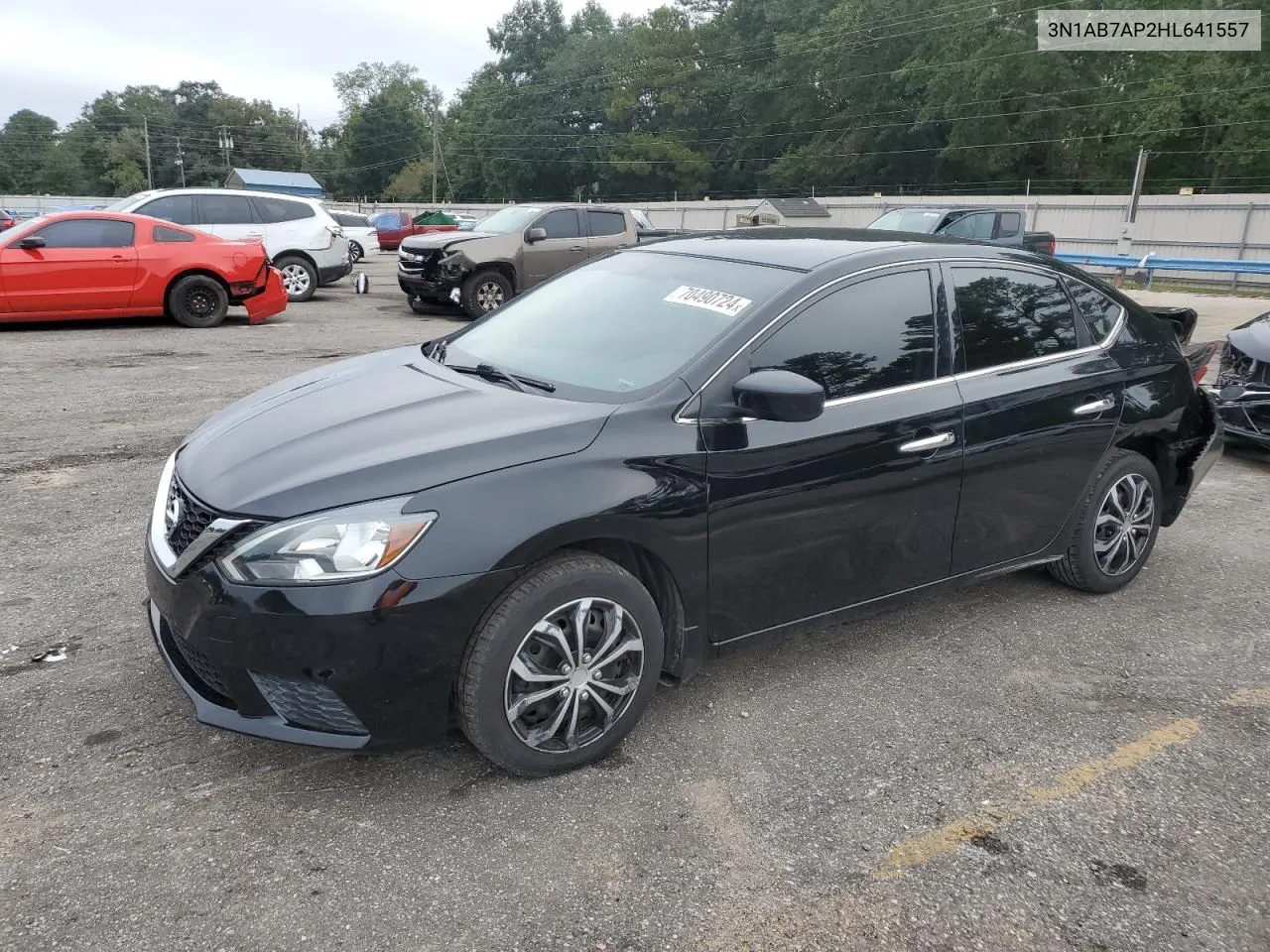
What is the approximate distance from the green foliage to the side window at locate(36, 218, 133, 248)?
45.6 meters

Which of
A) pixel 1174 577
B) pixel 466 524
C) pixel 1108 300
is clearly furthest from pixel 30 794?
pixel 1174 577

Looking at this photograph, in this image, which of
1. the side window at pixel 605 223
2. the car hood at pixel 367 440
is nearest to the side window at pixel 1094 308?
the car hood at pixel 367 440

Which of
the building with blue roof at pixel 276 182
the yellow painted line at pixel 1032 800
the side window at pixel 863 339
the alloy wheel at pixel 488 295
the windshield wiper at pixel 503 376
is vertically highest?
the building with blue roof at pixel 276 182

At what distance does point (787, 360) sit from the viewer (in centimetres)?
329

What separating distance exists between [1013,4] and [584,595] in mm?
60212

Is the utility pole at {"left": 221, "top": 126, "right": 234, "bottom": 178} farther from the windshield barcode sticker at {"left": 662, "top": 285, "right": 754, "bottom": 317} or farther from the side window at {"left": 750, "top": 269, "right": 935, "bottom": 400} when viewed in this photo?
the side window at {"left": 750, "top": 269, "right": 935, "bottom": 400}

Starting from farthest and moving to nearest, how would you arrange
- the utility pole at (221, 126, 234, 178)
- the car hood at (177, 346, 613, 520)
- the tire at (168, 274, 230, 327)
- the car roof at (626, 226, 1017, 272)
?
1. the utility pole at (221, 126, 234, 178)
2. the tire at (168, 274, 230, 327)
3. the car roof at (626, 226, 1017, 272)
4. the car hood at (177, 346, 613, 520)

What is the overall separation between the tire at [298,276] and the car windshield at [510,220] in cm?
309

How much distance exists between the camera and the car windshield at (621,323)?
3.30 m

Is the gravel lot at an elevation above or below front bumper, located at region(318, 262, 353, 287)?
below

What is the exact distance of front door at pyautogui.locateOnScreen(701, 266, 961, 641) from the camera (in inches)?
124

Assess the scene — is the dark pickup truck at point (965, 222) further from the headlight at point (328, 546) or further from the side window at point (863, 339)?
the headlight at point (328, 546)

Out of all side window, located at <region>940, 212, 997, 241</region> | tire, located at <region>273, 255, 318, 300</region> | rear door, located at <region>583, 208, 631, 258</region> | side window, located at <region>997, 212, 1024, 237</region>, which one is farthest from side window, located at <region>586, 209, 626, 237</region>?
side window, located at <region>997, 212, 1024, 237</region>

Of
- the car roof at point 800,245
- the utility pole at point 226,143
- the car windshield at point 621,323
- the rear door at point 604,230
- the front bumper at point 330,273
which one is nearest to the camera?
the car windshield at point 621,323
